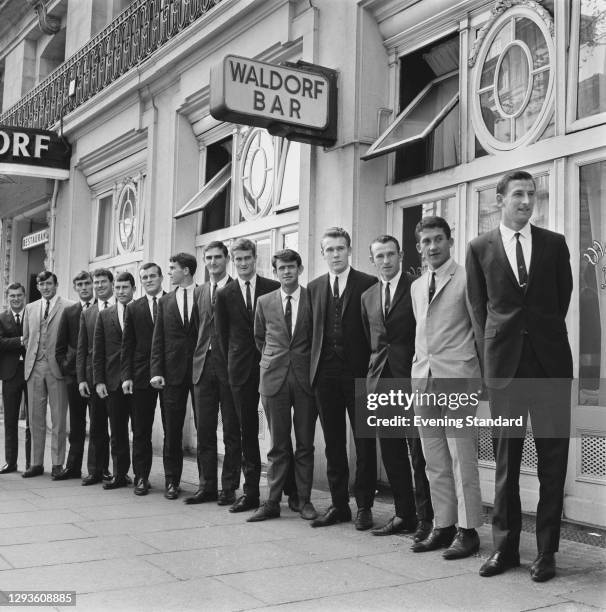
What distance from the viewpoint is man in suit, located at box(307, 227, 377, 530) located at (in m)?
5.88

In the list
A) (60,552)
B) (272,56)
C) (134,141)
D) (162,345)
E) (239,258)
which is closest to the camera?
(60,552)

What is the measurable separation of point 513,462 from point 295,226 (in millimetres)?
5309

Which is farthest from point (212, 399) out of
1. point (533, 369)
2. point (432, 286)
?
point (533, 369)

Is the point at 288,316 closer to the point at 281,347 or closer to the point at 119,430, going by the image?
the point at 281,347

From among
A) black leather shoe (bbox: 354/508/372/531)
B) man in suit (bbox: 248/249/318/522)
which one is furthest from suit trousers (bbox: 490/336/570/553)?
man in suit (bbox: 248/249/318/522)

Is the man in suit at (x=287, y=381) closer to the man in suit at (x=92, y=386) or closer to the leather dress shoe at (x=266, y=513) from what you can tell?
the leather dress shoe at (x=266, y=513)

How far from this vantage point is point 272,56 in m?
9.36

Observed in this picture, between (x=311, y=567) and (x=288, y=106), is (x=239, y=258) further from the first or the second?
(x=311, y=567)

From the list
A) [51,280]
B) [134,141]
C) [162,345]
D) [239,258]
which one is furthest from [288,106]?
[134,141]

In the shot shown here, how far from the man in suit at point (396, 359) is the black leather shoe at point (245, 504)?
1.33 metres

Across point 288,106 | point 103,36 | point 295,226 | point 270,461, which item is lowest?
point 270,461

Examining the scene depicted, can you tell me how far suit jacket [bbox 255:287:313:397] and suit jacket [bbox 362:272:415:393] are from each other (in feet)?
2.21

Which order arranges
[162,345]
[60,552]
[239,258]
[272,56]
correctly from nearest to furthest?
[60,552] < [239,258] < [162,345] < [272,56]

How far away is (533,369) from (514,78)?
3221 millimetres
